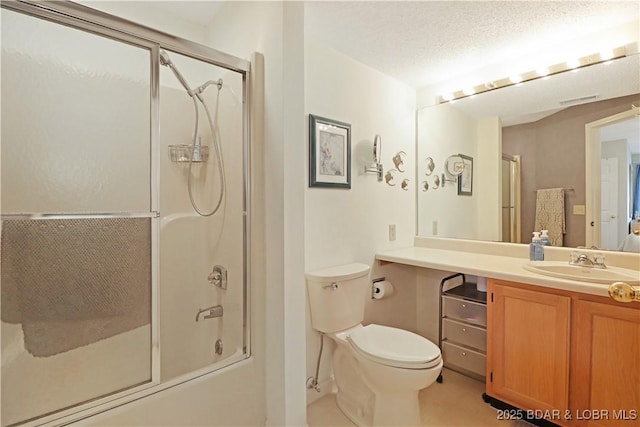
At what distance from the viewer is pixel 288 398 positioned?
1473 mm

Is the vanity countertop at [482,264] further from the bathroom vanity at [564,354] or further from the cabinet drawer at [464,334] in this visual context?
the cabinet drawer at [464,334]

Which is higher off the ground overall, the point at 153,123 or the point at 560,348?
the point at 153,123

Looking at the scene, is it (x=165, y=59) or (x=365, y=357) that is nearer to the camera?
(x=165, y=59)

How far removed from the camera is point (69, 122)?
1445 mm

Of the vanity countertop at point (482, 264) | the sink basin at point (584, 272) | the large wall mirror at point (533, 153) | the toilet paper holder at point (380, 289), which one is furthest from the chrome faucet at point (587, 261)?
the toilet paper holder at point (380, 289)

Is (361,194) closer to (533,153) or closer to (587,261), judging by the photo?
(533,153)

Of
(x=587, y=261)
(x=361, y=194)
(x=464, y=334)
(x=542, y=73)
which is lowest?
(x=464, y=334)

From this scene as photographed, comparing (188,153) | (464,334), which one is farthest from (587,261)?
(188,153)

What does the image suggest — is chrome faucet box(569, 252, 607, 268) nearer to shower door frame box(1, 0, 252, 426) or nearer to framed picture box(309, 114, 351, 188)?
framed picture box(309, 114, 351, 188)

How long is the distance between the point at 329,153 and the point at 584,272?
1.61m

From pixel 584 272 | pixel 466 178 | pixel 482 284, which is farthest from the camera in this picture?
pixel 466 178

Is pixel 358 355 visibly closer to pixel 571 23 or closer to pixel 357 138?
pixel 357 138

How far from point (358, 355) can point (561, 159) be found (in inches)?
70.2

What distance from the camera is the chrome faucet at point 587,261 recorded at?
171 cm
